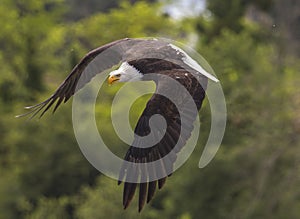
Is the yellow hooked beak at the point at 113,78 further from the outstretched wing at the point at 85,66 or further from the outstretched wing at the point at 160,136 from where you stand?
the outstretched wing at the point at 160,136

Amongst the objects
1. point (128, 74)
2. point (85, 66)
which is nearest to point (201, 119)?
point (85, 66)

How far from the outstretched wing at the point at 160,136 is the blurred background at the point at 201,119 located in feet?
7.35

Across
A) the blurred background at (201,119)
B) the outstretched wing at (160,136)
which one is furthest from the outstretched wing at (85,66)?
the blurred background at (201,119)

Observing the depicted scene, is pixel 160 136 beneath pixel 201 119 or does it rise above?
above

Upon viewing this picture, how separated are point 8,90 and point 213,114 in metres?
15.9

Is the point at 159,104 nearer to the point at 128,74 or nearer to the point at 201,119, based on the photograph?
the point at 128,74

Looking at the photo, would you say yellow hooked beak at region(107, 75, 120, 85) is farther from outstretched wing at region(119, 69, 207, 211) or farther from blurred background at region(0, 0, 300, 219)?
blurred background at region(0, 0, 300, 219)

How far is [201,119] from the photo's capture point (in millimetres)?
9781

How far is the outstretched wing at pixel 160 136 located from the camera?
287 inches

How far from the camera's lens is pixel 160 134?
7508 mm

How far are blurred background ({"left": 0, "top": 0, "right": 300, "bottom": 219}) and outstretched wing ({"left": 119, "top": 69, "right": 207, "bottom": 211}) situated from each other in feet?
7.35

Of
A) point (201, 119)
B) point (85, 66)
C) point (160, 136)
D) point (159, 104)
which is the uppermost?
point (159, 104)

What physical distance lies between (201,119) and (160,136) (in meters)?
2.32

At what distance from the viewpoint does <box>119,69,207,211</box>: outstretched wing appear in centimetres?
729
